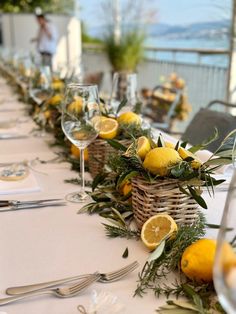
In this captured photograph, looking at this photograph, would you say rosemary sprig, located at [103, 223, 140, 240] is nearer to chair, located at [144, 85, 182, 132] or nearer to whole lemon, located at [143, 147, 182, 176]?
whole lemon, located at [143, 147, 182, 176]

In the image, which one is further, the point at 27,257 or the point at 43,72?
the point at 43,72

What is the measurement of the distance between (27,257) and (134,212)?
0.23m

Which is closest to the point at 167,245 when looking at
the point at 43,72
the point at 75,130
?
the point at 75,130

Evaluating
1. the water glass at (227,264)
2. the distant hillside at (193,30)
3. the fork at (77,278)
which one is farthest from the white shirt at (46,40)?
the water glass at (227,264)

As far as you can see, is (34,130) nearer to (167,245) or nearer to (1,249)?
(1,249)

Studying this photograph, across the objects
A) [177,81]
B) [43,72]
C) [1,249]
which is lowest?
[177,81]

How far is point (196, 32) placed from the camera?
16.3 feet

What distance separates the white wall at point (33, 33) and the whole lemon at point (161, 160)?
777 centimetres

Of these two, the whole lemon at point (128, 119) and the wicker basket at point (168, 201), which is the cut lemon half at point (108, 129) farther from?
the wicker basket at point (168, 201)

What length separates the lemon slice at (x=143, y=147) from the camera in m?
0.83

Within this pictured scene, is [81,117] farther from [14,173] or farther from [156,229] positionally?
[156,229]

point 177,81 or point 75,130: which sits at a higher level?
point 75,130

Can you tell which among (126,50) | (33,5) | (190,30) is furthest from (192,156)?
(33,5)

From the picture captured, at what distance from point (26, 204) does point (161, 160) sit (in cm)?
35
